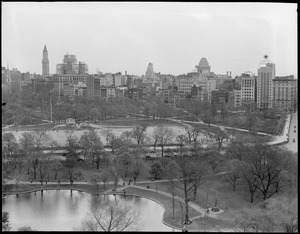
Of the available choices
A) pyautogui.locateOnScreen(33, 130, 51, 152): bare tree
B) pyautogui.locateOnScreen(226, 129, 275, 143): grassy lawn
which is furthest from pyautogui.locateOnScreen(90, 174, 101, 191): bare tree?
pyautogui.locateOnScreen(226, 129, 275, 143): grassy lawn

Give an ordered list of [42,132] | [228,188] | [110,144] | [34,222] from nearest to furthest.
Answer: [34,222] → [228,188] → [110,144] → [42,132]

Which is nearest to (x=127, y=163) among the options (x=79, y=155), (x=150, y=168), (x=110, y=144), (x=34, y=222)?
(x=150, y=168)

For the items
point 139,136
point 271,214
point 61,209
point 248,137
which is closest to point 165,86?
point 139,136

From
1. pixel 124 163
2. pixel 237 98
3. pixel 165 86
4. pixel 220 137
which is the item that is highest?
pixel 165 86

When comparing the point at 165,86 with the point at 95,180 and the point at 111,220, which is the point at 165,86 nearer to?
the point at 95,180

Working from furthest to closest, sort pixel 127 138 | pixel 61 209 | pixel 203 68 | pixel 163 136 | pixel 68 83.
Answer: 1. pixel 68 83
2. pixel 203 68
3. pixel 163 136
4. pixel 127 138
5. pixel 61 209

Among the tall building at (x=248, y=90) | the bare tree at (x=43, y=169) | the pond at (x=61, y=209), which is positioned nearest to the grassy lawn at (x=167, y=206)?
the pond at (x=61, y=209)

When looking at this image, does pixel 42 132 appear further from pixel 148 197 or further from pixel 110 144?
pixel 148 197
